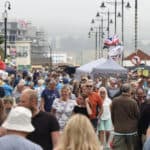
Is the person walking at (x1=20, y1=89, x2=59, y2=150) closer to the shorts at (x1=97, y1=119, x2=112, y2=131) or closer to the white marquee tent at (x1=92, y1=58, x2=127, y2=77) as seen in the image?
the shorts at (x1=97, y1=119, x2=112, y2=131)

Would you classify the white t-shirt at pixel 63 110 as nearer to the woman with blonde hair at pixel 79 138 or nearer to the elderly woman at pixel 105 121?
the elderly woman at pixel 105 121

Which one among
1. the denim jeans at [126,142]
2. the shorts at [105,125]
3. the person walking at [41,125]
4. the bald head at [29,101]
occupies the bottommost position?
the shorts at [105,125]

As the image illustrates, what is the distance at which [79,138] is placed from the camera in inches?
231

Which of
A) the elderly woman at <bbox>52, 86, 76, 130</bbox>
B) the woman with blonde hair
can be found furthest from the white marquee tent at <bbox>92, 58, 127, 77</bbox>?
the woman with blonde hair

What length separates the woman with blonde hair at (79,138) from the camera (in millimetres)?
5836

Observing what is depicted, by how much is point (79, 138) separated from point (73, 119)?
0.88 ft

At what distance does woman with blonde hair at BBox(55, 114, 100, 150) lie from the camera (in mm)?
5836

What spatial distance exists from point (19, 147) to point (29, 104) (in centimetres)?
254

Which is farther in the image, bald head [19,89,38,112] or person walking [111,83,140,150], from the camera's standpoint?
person walking [111,83,140,150]

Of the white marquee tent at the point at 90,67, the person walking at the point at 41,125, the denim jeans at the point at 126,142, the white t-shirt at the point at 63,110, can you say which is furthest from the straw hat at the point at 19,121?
the white marquee tent at the point at 90,67

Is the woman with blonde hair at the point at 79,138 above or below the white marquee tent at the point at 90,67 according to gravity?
above

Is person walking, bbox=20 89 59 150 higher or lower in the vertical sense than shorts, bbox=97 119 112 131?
higher

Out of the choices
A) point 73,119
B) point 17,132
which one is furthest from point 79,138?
point 17,132

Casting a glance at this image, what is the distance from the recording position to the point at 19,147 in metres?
6.18
